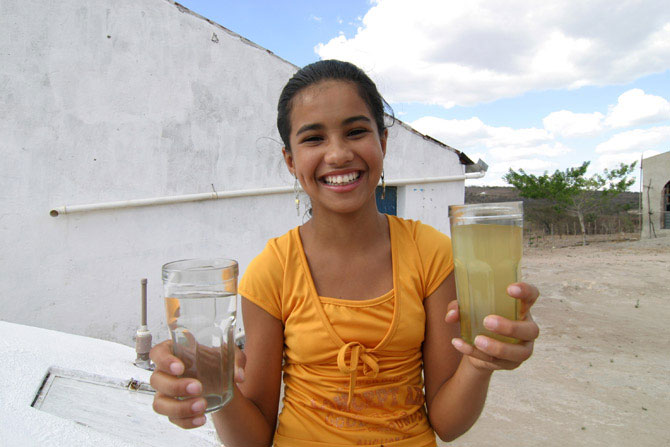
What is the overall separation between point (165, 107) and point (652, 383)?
6.31 meters

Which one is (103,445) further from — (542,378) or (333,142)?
(542,378)

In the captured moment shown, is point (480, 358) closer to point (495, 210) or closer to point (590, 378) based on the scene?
point (495, 210)

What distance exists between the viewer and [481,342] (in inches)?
39.4

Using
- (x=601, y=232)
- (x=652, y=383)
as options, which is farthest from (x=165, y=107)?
(x=601, y=232)

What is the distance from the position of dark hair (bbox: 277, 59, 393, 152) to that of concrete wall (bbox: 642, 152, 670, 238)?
2329 centimetres

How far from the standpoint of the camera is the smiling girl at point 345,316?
138 cm

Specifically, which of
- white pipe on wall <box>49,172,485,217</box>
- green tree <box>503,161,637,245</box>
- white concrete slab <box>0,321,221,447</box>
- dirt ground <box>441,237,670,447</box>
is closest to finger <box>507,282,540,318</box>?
white concrete slab <box>0,321,221,447</box>

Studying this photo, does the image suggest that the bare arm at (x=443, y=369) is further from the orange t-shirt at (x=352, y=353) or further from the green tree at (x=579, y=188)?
the green tree at (x=579, y=188)

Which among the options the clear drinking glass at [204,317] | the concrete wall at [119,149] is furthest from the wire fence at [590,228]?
the clear drinking glass at [204,317]

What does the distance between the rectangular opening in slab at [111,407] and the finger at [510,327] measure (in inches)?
59.0

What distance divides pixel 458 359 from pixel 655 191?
78.6 ft

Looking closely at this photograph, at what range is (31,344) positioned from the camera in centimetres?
210

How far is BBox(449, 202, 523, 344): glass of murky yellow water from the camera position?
1034 mm

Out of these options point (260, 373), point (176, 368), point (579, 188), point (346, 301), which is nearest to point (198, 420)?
point (176, 368)
